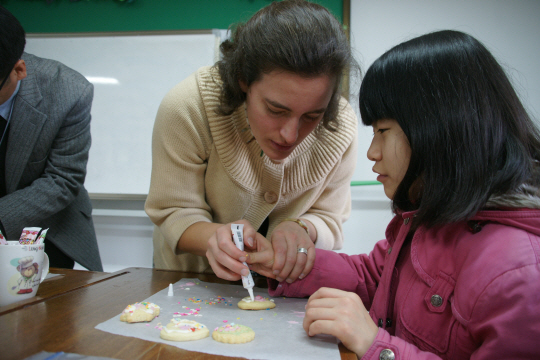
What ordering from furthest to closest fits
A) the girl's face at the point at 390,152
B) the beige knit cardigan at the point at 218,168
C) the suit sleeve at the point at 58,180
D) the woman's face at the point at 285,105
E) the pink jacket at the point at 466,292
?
1. the suit sleeve at the point at 58,180
2. the beige knit cardigan at the point at 218,168
3. the woman's face at the point at 285,105
4. the girl's face at the point at 390,152
5. the pink jacket at the point at 466,292

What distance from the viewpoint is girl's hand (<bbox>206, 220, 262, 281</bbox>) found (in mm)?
949

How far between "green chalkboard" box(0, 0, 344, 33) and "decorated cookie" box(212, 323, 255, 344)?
2.05 metres

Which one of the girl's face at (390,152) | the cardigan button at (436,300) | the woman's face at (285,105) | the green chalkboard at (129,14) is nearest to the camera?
the cardigan button at (436,300)

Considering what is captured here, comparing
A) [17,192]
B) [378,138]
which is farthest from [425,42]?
[17,192]

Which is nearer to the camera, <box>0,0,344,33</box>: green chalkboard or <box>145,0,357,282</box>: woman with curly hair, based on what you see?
<box>145,0,357,282</box>: woman with curly hair

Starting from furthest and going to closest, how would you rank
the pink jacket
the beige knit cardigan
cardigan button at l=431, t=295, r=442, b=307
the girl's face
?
1. the beige knit cardigan
2. the girl's face
3. cardigan button at l=431, t=295, r=442, b=307
4. the pink jacket

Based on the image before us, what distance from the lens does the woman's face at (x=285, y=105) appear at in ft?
3.05

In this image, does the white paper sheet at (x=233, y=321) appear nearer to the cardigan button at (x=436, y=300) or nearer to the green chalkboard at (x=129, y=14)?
the cardigan button at (x=436, y=300)

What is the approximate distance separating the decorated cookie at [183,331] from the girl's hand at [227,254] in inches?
9.6

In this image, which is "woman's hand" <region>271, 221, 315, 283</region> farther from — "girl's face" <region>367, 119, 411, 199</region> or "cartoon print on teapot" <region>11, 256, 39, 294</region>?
"cartoon print on teapot" <region>11, 256, 39, 294</region>

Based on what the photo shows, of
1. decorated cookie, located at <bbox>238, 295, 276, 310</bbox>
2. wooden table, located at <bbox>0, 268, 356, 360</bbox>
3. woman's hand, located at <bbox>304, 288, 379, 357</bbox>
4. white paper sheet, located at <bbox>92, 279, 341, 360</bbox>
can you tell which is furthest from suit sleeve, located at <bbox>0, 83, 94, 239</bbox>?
woman's hand, located at <bbox>304, 288, 379, 357</bbox>

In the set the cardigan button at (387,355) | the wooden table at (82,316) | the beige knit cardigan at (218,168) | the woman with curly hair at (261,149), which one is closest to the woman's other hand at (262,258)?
the woman with curly hair at (261,149)

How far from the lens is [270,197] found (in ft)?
4.18

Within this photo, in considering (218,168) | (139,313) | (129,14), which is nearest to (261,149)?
(218,168)
